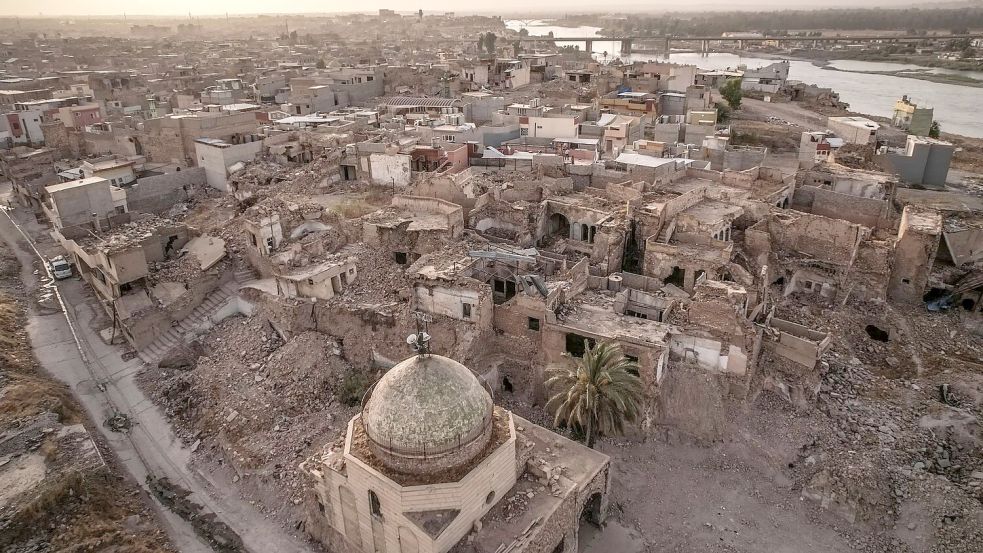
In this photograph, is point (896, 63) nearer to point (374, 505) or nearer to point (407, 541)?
point (374, 505)

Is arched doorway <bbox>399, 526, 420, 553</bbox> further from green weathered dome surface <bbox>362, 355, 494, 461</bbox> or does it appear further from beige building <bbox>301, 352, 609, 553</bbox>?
green weathered dome surface <bbox>362, 355, 494, 461</bbox>

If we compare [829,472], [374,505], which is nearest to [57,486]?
[374,505]

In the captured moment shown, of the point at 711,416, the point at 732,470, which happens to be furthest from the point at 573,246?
the point at 732,470

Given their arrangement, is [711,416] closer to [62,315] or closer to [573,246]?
[573,246]

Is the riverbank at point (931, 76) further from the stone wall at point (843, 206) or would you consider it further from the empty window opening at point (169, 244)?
the empty window opening at point (169, 244)

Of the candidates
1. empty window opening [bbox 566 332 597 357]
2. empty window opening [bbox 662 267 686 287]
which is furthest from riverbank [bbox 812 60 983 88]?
empty window opening [bbox 566 332 597 357]

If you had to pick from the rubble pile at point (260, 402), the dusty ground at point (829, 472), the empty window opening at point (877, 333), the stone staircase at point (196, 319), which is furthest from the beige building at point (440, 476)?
the empty window opening at point (877, 333)
